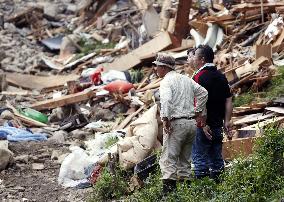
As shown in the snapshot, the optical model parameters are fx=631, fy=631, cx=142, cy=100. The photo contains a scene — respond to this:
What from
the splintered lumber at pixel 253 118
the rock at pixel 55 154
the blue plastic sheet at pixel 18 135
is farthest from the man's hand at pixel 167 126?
the blue plastic sheet at pixel 18 135

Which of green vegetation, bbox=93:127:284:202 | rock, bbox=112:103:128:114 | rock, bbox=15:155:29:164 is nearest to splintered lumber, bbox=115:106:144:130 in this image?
rock, bbox=112:103:128:114

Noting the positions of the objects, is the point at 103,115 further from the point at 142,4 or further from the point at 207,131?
the point at 142,4

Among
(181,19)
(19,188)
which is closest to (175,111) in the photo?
(19,188)

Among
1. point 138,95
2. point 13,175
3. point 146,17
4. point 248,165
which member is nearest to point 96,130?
point 138,95

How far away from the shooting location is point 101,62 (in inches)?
730

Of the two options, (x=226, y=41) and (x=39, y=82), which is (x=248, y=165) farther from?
(x=39, y=82)

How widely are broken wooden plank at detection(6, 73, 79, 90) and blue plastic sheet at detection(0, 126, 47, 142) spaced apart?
4.97 meters

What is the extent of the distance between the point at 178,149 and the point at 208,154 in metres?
0.45

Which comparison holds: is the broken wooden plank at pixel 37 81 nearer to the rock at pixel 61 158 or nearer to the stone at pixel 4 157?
the rock at pixel 61 158

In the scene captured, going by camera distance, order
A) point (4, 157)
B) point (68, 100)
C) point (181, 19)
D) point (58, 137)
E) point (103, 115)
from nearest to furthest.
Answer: point (4, 157)
point (58, 137)
point (103, 115)
point (68, 100)
point (181, 19)

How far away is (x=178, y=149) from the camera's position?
732 centimetres

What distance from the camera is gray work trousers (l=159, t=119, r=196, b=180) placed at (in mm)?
7207

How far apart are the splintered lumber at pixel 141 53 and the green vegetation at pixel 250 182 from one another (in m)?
8.96

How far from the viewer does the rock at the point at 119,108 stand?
13.2 meters
